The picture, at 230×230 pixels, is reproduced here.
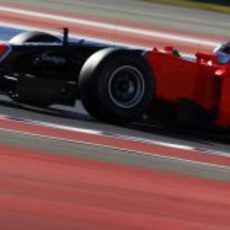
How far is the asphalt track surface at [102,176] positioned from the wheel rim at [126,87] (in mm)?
296

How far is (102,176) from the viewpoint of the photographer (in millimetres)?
7559

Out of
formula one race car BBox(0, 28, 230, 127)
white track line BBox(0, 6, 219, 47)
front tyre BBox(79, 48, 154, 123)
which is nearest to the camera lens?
front tyre BBox(79, 48, 154, 123)

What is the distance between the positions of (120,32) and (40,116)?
10447mm

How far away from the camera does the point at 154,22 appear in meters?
22.6

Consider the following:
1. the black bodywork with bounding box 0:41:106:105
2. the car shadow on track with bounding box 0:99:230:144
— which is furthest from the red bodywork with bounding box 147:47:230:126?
the black bodywork with bounding box 0:41:106:105

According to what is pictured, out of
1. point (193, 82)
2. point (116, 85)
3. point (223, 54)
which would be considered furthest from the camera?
point (223, 54)

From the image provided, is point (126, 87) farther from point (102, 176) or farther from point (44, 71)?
point (102, 176)

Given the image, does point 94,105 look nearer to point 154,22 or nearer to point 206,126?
point 206,126

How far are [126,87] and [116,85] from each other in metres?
0.13

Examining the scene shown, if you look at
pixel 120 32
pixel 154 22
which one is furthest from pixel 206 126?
pixel 154 22

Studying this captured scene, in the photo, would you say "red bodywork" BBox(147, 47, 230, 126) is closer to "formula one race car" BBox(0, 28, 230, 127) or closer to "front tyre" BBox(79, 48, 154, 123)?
"formula one race car" BBox(0, 28, 230, 127)

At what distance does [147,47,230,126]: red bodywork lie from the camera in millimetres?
10148

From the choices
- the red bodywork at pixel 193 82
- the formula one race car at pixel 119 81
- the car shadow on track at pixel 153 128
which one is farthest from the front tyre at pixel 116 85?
the car shadow on track at pixel 153 128

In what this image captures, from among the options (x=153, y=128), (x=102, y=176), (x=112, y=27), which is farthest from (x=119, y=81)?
(x=112, y=27)
